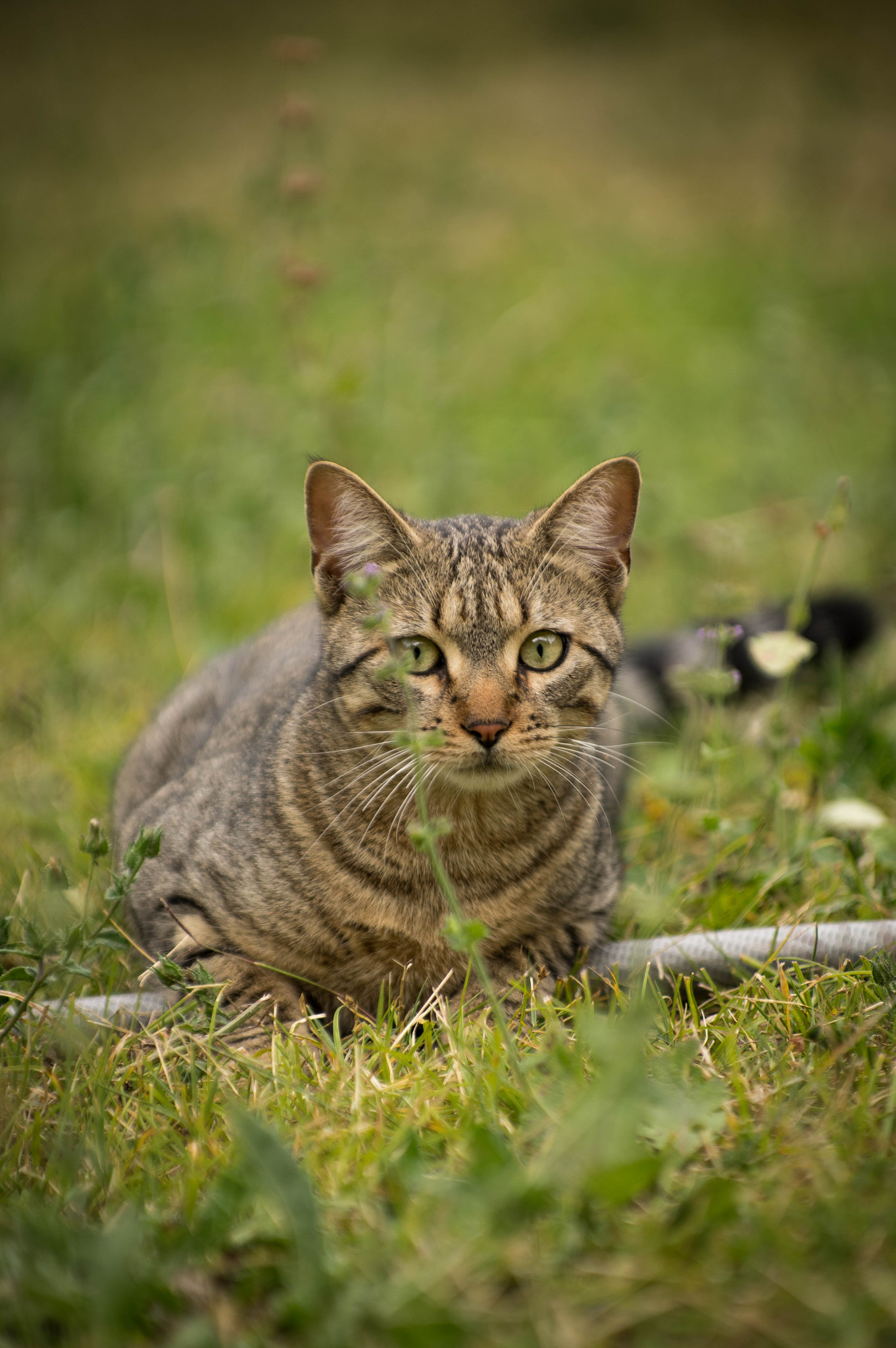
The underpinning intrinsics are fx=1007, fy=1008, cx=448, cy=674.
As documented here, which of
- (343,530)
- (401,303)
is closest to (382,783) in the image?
(343,530)

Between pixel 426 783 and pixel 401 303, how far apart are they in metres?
4.82

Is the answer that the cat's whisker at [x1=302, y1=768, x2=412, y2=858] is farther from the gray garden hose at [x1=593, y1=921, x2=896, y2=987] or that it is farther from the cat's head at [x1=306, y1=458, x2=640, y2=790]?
the gray garden hose at [x1=593, y1=921, x2=896, y2=987]

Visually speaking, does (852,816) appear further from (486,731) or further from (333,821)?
(333,821)

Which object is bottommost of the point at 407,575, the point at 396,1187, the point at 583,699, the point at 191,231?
the point at 396,1187

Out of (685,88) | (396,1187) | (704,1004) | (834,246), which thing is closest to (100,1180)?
(396,1187)

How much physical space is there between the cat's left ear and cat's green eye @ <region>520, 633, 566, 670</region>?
0.71ft

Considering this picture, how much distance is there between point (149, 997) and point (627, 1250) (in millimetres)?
1078

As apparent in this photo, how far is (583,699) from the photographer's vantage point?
2057 millimetres

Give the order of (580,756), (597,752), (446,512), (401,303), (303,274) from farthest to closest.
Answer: (401,303) → (446,512) → (303,274) → (597,752) → (580,756)

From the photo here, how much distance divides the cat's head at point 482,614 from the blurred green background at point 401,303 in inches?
17.5

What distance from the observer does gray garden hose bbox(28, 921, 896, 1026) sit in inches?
73.8

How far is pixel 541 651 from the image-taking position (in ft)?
6.59

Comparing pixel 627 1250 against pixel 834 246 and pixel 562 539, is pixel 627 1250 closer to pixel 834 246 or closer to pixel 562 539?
pixel 562 539

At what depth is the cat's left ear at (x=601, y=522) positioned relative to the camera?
81.8 inches
